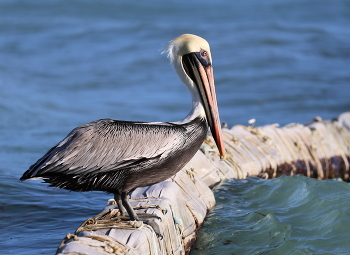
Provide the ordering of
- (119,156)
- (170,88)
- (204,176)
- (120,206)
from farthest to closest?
(170,88)
(204,176)
(120,206)
(119,156)

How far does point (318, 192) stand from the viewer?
16.9 ft

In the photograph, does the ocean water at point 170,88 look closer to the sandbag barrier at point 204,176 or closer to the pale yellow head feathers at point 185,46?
the sandbag barrier at point 204,176

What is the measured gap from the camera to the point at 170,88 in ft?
38.3

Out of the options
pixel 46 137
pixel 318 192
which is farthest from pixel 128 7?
pixel 318 192

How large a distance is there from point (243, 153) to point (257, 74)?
720cm

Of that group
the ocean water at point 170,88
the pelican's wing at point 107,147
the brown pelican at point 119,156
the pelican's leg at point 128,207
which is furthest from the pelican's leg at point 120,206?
the ocean water at point 170,88

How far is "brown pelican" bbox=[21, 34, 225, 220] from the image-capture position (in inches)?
128

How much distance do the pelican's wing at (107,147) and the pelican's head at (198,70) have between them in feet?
1.30

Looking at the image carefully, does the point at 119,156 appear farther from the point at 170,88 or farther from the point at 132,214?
the point at 170,88

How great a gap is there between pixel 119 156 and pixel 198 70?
3.17 feet

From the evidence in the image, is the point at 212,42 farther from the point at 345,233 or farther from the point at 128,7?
the point at 345,233

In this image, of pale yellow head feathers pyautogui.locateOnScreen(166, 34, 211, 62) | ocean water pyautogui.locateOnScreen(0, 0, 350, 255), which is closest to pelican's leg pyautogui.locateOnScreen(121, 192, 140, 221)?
ocean water pyautogui.locateOnScreen(0, 0, 350, 255)

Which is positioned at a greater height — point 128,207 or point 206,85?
point 206,85

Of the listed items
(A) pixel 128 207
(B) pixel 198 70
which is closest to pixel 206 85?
(B) pixel 198 70
